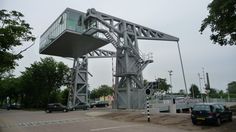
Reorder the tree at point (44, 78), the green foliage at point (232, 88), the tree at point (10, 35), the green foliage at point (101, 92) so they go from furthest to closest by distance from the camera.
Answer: the green foliage at point (232, 88) → the green foliage at point (101, 92) → the tree at point (44, 78) → the tree at point (10, 35)

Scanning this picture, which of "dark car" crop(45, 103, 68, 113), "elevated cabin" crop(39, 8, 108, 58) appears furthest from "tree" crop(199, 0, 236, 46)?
"dark car" crop(45, 103, 68, 113)

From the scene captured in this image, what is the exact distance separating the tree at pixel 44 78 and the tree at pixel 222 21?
4496 cm

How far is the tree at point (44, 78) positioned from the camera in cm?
5916

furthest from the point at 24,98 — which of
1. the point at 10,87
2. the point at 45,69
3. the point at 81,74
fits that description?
the point at 81,74

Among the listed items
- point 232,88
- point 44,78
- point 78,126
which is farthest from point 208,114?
point 232,88

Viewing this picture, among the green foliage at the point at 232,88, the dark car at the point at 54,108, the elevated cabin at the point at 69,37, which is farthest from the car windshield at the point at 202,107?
the green foliage at the point at 232,88

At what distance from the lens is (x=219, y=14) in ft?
61.4

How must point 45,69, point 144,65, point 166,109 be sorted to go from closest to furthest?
point 166,109 → point 144,65 → point 45,69

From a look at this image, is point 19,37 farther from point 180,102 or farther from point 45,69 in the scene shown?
point 45,69

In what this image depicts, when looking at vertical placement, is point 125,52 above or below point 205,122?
above

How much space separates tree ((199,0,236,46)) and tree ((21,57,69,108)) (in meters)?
45.0

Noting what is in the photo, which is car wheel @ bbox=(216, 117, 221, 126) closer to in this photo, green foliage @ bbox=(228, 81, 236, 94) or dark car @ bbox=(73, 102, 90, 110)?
dark car @ bbox=(73, 102, 90, 110)

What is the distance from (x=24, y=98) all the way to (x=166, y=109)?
55130 mm

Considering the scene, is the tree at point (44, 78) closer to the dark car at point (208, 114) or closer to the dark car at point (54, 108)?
the dark car at point (54, 108)
